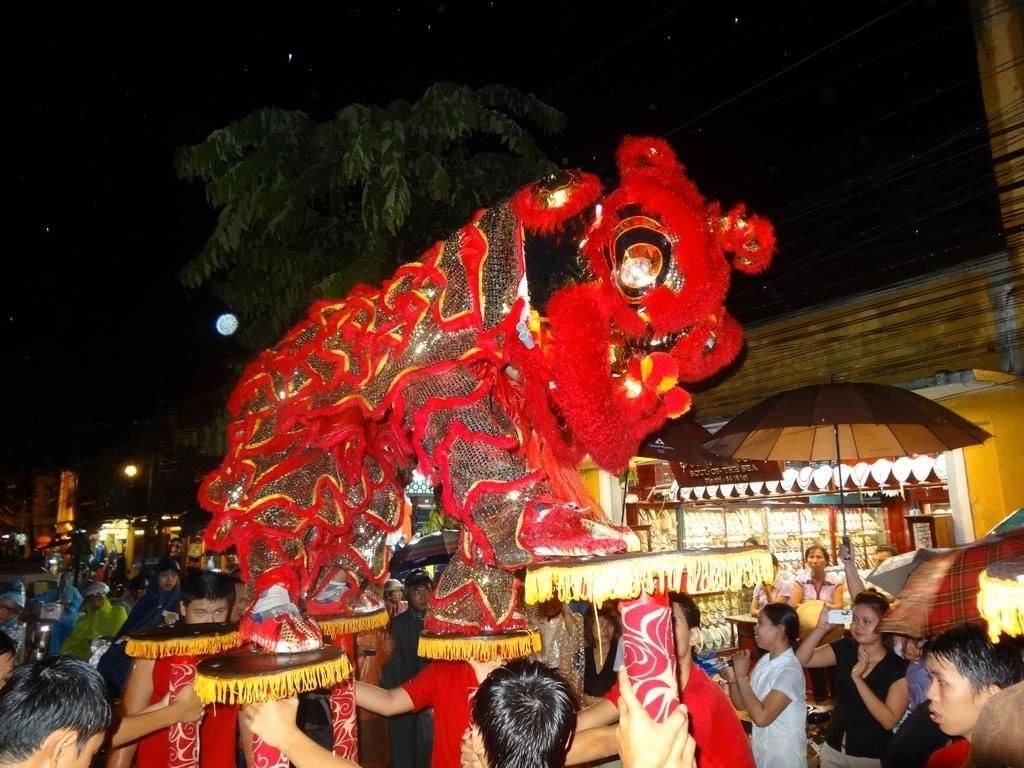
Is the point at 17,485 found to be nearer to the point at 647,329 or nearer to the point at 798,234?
the point at 798,234

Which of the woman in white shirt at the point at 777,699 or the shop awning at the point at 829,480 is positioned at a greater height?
the shop awning at the point at 829,480

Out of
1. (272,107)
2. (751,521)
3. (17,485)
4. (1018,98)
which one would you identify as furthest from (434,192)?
(17,485)

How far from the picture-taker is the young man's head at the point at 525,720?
1792 mm

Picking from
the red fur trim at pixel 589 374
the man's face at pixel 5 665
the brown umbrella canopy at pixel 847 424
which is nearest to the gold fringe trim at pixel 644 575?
the red fur trim at pixel 589 374

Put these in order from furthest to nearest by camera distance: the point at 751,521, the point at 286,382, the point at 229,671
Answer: the point at 751,521 → the point at 286,382 → the point at 229,671

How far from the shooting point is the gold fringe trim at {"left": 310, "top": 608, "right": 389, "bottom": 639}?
11.8ft

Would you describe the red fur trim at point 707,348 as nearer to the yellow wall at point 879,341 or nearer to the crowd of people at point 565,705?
the crowd of people at point 565,705

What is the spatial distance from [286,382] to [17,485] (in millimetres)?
20587

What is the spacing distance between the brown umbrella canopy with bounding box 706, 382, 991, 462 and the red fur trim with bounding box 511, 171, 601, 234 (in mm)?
2348

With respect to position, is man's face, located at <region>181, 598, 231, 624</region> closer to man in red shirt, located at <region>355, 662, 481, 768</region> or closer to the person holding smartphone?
man in red shirt, located at <region>355, 662, 481, 768</region>

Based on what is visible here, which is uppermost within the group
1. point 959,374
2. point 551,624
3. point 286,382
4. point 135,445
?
point 135,445

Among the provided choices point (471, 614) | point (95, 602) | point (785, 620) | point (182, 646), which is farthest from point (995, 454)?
point (95, 602)

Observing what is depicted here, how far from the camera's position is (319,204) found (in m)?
7.22

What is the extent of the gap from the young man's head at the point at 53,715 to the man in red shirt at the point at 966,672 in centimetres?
259
